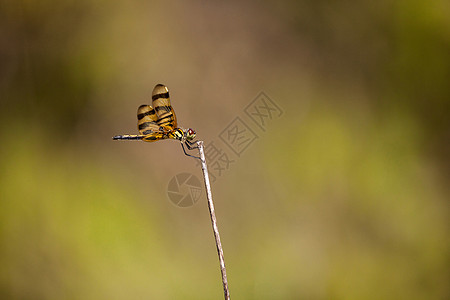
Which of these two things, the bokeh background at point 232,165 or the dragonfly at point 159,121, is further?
the bokeh background at point 232,165

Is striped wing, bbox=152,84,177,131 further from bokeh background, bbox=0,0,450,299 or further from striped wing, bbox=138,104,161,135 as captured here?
bokeh background, bbox=0,0,450,299

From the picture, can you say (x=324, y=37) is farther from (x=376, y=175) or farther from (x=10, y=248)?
(x=10, y=248)

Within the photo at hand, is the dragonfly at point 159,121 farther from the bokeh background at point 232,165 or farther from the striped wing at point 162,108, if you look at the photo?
the bokeh background at point 232,165

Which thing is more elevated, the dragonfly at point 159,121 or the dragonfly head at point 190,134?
the dragonfly at point 159,121

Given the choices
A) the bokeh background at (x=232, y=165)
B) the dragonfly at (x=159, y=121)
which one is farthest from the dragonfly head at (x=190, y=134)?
the bokeh background at (x=232, y=165)

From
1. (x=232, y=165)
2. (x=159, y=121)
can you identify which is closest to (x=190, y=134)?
(x=159, y=121)

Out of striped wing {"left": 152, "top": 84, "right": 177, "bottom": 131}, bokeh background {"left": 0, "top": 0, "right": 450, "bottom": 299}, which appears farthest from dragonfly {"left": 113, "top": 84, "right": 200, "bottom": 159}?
bokeh background {"left": 0, "top": 0, "right": 450, "bottom": 299}
